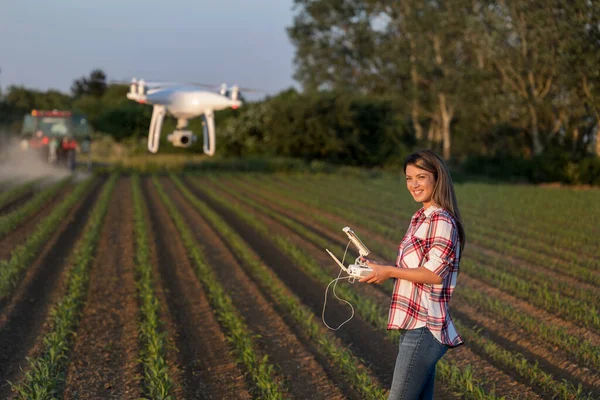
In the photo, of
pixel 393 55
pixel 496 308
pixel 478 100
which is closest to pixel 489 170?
pixel 478 100

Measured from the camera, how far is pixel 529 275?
10.4 meters

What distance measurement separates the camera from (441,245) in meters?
3.38

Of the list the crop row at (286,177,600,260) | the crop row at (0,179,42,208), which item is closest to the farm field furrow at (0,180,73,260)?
the crop row at (0,179,42,208)

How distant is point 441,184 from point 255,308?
527 centimetres

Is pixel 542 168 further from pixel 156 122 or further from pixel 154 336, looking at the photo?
pixel 156 122

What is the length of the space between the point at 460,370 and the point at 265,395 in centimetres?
177

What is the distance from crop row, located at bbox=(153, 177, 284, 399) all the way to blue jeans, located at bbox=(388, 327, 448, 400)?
6.75 ft

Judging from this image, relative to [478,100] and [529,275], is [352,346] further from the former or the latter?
[478,100]

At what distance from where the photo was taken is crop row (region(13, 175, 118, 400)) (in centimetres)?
555

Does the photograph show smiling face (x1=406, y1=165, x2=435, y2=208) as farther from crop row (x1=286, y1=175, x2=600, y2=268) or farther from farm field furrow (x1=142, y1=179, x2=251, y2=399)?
crop row (x1=286, y1=175, x2=600, y2=268)

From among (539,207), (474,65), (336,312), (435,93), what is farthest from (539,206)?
(435,93)

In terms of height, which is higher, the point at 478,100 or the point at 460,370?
the point at 478,100

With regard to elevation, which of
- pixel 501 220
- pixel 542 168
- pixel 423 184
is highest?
pixel 542 168

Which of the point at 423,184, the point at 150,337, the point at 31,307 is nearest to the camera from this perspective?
the point at 423,184
